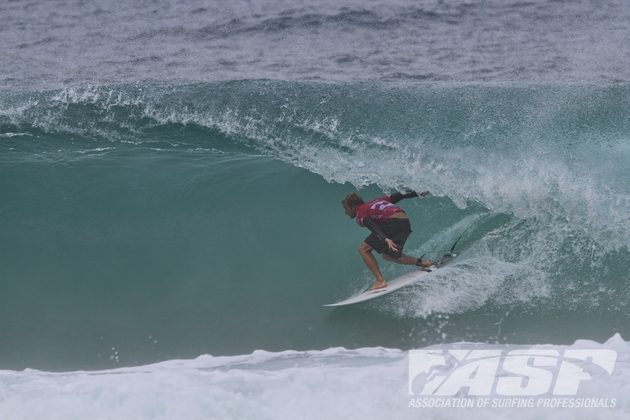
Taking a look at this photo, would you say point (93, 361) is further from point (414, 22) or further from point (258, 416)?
point (414, 22)

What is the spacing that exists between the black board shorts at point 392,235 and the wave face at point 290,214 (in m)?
0.52

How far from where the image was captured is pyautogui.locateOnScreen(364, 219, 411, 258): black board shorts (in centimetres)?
795

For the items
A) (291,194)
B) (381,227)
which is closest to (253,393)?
(381,227)

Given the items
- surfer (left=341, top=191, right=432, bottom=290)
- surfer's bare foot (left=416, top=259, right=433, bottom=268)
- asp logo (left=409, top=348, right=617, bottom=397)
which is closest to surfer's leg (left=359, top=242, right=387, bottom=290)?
surfer (left=341, top=191, right=432, bottom=290)

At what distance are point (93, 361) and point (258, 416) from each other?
215 cm

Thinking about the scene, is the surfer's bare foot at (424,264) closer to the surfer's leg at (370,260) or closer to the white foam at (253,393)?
the surfer's leg at (370,260)

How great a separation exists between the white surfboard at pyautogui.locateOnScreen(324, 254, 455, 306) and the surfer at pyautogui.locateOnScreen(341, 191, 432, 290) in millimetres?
72

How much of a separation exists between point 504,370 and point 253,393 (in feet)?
7.10

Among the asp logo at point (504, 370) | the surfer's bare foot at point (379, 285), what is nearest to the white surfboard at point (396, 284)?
the surfer's bare foot at point (379, 285)

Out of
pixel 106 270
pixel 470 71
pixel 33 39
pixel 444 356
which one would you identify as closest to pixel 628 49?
pixel 470 71

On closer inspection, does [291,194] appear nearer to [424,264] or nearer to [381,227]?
[381,227]

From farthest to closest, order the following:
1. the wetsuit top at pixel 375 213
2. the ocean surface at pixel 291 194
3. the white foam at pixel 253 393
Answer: the wetsuit top at pixel 375 213, the ocean surface at pixel 291 194, the white foam at pixel 253 393

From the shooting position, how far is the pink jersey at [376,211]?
26.0 feet

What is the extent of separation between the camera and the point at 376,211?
313 inches
